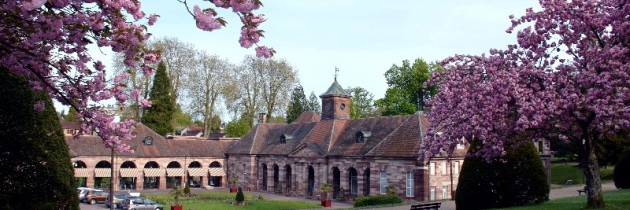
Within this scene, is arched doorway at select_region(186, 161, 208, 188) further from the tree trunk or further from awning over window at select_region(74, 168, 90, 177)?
the tree trunk

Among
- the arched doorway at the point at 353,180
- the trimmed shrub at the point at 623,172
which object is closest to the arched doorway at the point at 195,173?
the arched doorway at the point at 353,180

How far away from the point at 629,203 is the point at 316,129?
33.0 metres

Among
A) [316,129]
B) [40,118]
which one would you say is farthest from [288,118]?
[40,118]

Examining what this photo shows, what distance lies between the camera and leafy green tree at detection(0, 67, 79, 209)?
1033 centimetres

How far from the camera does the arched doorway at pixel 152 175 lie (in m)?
55.5

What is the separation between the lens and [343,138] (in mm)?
46250

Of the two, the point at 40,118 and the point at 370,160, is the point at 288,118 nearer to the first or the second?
the point at 370,160

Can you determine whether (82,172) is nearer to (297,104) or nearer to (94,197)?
(94,197)

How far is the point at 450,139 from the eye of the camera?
61.0 ft

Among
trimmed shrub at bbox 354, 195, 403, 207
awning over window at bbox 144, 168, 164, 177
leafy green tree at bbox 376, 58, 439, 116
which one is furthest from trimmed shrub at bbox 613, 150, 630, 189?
awning over window at bbox 144, 168, 164, 177

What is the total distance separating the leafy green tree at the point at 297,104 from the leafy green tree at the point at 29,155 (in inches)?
2617

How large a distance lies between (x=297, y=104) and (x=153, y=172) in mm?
29276

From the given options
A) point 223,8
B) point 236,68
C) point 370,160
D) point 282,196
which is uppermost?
point 236,68

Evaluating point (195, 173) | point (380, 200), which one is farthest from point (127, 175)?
point (380, 200)
